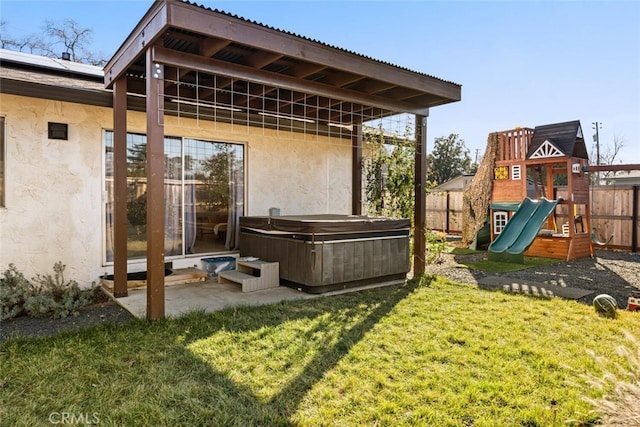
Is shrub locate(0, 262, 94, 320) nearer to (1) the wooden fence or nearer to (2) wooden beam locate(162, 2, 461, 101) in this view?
(2) wooden beam locate(162, 2, 461, 101)

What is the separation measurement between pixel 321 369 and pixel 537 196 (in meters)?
9.79

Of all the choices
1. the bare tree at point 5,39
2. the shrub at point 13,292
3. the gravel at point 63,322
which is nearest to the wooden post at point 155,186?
the gravel at point 63,322

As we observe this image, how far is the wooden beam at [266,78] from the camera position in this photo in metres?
3.71

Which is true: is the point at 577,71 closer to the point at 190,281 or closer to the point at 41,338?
the point at 190,281

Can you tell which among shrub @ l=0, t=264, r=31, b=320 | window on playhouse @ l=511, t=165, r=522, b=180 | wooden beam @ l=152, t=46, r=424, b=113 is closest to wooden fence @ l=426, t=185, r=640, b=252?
window on playhouse @ l=511, t=165, r=522, b=180

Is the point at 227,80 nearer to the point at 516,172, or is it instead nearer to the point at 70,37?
the point at 516,172

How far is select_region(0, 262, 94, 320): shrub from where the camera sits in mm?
3904

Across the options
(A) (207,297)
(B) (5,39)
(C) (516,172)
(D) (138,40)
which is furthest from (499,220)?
(B) (5,39)

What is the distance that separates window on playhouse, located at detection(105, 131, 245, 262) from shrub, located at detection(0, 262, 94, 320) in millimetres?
657

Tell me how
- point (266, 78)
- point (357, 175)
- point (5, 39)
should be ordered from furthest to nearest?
point (5, 39) → point (357, 175) → point (266, 78)

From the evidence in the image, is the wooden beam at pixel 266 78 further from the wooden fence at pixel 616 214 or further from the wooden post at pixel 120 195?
the wooden fence at pixel 616 214

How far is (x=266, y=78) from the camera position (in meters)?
4.39

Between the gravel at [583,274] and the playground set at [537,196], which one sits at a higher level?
the playground set at [537,196]

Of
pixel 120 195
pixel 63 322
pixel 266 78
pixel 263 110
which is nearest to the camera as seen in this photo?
pixel 63 322
